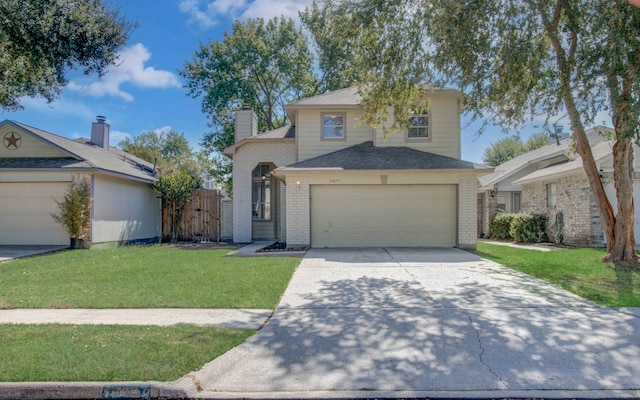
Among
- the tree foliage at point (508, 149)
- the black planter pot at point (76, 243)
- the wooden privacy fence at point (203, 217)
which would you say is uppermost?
the tree foliage at point (508, 149)

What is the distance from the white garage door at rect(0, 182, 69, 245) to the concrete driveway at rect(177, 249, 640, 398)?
37.4ft

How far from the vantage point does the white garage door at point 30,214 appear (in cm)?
1426

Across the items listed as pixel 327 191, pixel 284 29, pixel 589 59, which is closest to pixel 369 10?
pixel 589 59

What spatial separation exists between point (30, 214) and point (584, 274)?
17.3 metres

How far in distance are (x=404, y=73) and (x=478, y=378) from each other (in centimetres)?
827

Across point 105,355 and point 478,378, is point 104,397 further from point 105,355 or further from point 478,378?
point 478,378

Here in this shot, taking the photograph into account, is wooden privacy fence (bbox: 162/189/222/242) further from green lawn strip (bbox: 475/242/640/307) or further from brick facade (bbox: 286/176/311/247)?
green lawn strip (bbox: 475/242/640/307)

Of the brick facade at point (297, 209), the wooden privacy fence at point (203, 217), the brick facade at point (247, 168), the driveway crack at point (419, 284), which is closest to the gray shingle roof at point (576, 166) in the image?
the driveway crack at point (419, 284)

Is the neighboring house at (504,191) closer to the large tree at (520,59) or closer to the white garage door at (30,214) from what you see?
the large tree at (520,59)

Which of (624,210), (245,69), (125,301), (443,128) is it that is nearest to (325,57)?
(245,69)

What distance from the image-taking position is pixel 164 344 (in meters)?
4.41

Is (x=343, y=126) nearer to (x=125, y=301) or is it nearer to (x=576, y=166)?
(x=576, y=166)

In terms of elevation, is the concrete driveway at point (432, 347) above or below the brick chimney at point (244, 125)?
below

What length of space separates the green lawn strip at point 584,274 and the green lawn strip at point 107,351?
19.8ft
